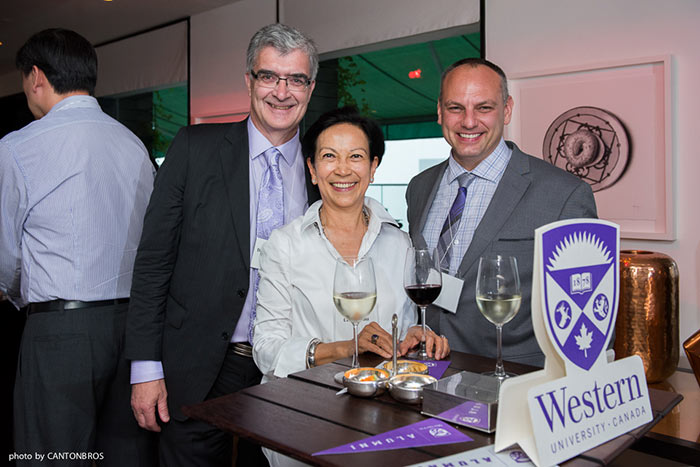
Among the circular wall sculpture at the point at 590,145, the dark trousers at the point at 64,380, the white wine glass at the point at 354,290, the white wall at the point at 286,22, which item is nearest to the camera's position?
the white wine glass at the point at 354,290

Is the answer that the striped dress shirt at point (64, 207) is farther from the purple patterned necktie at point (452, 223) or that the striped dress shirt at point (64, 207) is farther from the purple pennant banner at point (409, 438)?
the purple pennant banner at point (409, 438)

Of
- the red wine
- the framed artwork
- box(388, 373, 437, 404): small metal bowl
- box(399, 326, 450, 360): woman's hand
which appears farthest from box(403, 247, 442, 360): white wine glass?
the framed artwork

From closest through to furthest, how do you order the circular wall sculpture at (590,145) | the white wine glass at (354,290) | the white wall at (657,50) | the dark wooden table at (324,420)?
the dark wooden table at (324,420) < the white wine glass at (354,290) < the white wall at (657,50) < the circular wall sculpture at (590,145)

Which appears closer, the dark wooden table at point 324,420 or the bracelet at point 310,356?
the dark wooden table at point 324,420

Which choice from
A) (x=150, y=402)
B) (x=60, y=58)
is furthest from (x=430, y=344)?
(x=60, y=58)

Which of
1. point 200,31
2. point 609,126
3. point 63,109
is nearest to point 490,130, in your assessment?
point 609,126

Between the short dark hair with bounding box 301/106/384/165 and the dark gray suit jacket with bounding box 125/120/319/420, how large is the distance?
0.27 meters

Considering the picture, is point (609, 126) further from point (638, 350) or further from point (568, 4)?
point (638, 350)

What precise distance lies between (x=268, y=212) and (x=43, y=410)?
1006mm

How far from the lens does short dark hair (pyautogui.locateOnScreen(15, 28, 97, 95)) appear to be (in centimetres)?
209

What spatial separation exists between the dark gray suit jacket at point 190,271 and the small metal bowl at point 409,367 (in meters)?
0.67

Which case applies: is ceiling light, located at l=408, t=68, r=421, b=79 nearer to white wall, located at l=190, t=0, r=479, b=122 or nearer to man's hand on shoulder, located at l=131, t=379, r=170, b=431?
white wall, located at l=190, t=0, r=479, b=122

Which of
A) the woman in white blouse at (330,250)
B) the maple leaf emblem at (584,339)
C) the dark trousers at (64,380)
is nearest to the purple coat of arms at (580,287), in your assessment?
the maple leaf emblem at (584,339)

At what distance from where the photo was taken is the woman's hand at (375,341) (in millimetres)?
1446
